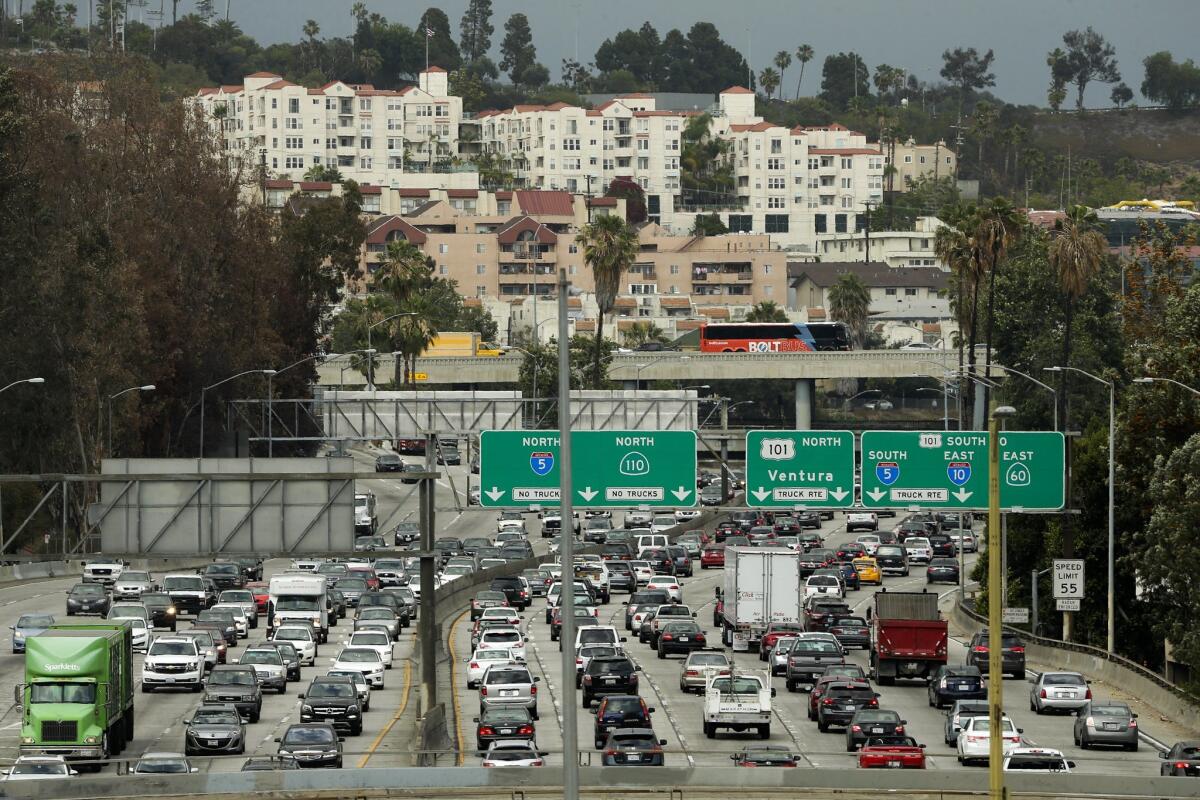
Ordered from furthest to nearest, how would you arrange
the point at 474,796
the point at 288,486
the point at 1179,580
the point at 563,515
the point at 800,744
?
1. the point at 1179,580
2. the point at 288,486
3. the point at 800,744
4. the point at 474,796
5. the point at 563,515

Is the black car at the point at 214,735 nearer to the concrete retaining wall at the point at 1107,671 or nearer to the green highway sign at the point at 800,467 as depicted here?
the green highway sign at the point at 800,467

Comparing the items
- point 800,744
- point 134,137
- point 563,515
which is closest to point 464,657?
point 800,744

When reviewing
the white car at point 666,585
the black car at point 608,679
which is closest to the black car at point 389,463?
the white car at point 666,585

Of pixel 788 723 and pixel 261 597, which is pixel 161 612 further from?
pixel 788 723

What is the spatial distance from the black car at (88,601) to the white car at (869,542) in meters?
41.7

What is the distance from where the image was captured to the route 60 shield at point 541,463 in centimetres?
5138

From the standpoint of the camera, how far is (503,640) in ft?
196

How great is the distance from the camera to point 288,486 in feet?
166

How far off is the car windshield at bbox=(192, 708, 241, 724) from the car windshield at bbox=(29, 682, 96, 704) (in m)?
2.65

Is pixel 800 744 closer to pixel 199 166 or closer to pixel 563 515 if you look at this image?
pixel 563 515

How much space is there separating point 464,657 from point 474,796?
89.7 ft

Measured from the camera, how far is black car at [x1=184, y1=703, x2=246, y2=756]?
139 ft

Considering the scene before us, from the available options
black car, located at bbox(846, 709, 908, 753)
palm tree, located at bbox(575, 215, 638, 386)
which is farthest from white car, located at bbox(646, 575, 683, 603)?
palm tree, located at bbox(575, 215, 638, 386)

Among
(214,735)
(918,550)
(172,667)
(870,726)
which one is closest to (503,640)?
(172,667)
